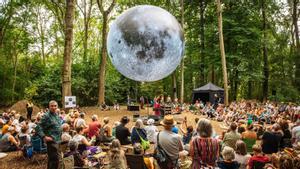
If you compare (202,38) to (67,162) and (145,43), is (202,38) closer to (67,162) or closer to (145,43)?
(145,43)

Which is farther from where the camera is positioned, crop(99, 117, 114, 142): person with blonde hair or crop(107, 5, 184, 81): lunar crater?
crop(99, 117, 114, 142): person with blonde hair

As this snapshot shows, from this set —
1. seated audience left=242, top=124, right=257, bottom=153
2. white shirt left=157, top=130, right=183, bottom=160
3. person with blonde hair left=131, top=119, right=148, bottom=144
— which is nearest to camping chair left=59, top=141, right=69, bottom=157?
person with blonde hair left=131, top=119, right=148, bottom=144

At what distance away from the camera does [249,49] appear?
30844 mm

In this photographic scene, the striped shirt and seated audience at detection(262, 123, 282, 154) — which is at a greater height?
the striped shirt

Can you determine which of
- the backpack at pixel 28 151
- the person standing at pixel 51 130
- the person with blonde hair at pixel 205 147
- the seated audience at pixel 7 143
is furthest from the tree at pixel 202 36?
the person with blonde hair at pixel 205 147

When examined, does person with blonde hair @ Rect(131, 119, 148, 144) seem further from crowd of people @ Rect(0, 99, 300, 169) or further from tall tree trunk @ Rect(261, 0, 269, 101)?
tall tree trunk @ Rect(261, 0, 269, 101)

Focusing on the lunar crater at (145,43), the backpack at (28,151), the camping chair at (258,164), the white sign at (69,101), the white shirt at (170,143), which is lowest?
the backpack at (28,151)

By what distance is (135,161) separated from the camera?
6289 millimetres

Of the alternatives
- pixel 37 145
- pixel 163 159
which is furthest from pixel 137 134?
pixel 163 159

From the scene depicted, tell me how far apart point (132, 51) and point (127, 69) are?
0.71 meters

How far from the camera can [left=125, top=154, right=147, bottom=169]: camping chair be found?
6230 millimetres

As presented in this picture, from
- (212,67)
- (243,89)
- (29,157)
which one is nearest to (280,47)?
(212,67)

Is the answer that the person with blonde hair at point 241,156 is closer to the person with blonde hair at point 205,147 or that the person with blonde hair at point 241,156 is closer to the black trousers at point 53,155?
the person with blonde hair at point 205,147

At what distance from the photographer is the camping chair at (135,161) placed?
623 cm
